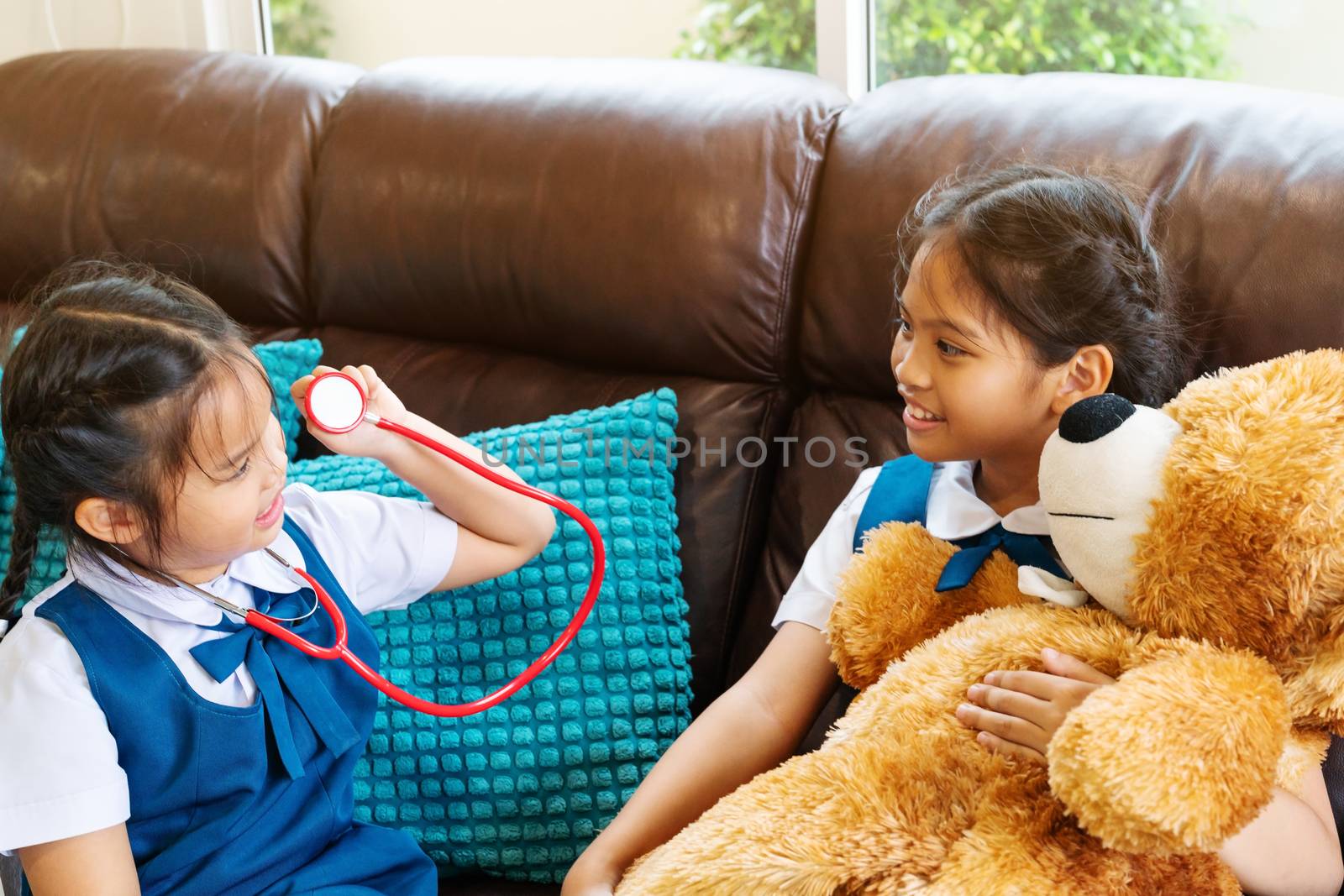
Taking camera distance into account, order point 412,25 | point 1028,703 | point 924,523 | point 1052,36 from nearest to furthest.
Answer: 1. point 1028,703
2. point 924,523
3. point 1052,36
4. point 412,25

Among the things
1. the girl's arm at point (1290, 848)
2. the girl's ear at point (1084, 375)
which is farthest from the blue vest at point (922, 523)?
the girl's arm at point (1290, 848)

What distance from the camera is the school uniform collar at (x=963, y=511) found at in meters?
1.12

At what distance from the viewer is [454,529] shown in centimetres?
131

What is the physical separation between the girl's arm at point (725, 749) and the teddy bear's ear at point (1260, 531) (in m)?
0.43

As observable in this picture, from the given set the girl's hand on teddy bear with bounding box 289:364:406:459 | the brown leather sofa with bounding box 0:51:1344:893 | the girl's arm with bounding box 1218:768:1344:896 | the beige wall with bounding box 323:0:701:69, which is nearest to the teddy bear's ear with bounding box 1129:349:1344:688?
the girl's arm with bounding box 1218:768:1344:896

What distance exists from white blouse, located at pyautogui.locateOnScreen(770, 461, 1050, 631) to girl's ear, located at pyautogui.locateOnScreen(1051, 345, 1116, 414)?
0.34ft

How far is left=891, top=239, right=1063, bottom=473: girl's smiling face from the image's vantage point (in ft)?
3.70

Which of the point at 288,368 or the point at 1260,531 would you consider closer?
the point at 1260,531

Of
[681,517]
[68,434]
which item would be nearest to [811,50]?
[681,517]

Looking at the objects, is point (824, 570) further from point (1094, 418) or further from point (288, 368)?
point (288, 368)

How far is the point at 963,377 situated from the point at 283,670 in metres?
0.67

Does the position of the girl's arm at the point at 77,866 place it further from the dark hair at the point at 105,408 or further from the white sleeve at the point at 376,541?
the white sleeve at the point at 376,541

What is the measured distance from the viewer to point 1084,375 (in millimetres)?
1140

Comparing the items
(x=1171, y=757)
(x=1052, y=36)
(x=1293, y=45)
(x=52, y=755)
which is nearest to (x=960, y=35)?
(x=1052, y=36)
